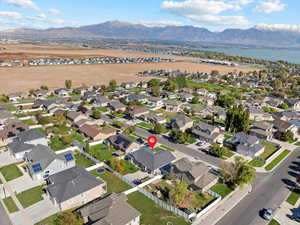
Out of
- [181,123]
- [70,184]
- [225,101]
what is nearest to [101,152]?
[70,184]

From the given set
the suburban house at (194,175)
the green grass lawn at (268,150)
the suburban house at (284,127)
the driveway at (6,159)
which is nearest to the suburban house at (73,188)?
the suburban house at (194,175)

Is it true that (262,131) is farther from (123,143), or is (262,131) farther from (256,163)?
(123,143)

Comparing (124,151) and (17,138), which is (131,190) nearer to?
(124,151)

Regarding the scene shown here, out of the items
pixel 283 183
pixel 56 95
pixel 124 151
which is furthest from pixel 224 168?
pixel 56 95

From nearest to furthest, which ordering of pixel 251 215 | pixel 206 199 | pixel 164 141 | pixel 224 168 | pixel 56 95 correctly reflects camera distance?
pixel 251 215
pixel 206 199
pixel 224 168
pixel 164 141
pixel 56 95

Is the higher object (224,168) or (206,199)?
(224,168)

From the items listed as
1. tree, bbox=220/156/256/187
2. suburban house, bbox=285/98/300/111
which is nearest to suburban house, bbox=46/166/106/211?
tree, bbox=220/156/256/187

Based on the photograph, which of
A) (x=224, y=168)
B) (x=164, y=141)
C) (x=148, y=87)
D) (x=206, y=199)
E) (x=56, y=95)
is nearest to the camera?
(x=206, y=199)
